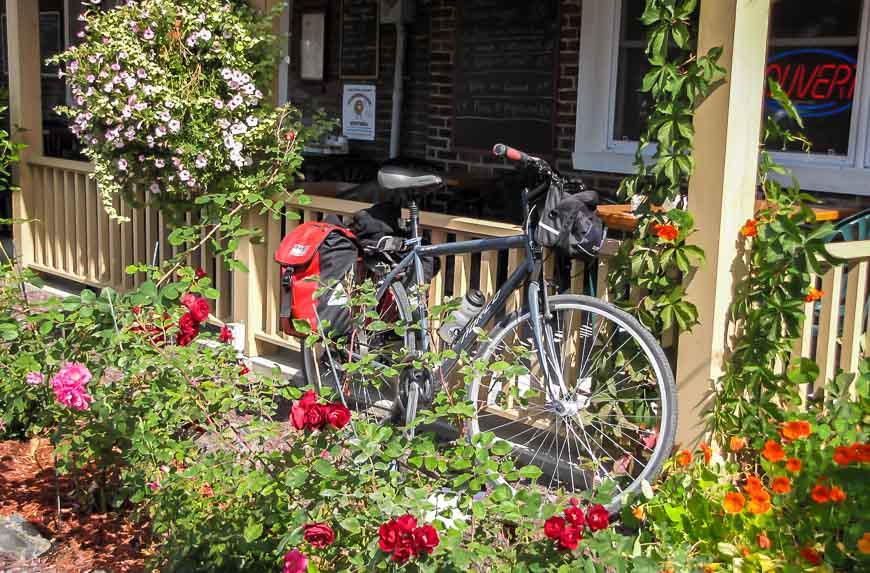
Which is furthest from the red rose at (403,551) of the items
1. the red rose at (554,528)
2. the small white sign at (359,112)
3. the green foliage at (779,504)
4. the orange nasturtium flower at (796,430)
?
the small white sign at (359,112)

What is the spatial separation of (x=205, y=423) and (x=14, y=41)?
17.1 feet

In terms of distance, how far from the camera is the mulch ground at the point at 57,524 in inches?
143

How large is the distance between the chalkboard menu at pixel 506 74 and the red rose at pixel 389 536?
4643 millimetres

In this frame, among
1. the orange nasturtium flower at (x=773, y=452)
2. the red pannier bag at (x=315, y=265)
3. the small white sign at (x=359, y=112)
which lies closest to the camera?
the orange nasturtium flower at (x=773, y=452)

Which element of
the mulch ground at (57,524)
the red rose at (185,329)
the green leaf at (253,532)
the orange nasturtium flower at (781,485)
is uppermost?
the red rose at (185,329)

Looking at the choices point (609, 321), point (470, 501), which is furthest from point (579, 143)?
point (470, 501)

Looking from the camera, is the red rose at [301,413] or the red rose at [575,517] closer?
the red rose at [575,517]

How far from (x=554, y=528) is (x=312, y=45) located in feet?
21.0

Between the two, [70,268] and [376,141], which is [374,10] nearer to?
[376,141]

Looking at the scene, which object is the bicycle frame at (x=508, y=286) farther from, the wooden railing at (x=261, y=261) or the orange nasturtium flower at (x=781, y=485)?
the orange nasturtium flower at (x=781, y=485)

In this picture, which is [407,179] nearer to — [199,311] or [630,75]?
[199,311]

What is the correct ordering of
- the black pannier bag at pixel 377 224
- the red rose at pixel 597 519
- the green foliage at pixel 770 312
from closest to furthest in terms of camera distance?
the red rose at pixel 597 519, the green foliage at pixel 770 312, the black pannier bag at pixel 377 224

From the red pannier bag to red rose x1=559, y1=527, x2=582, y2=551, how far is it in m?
2.10

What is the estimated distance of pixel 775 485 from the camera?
3.06 m
